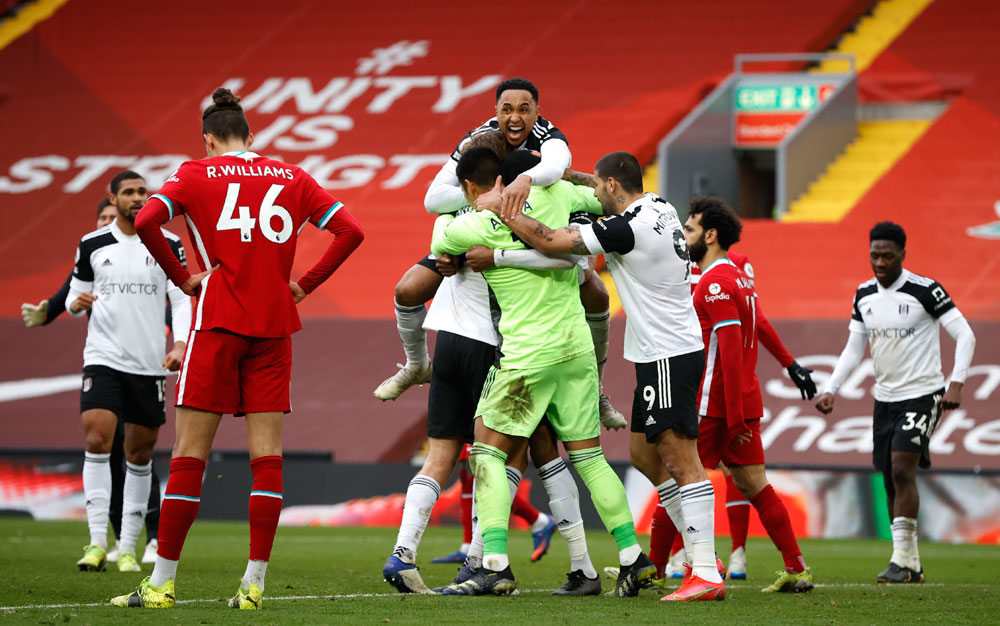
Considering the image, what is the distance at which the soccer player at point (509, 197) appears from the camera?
650cm

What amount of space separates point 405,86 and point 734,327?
52.7 ft

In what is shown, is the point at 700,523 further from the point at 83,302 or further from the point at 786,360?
the point at 83,302

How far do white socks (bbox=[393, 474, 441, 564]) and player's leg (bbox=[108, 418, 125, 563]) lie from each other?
11.2 feet

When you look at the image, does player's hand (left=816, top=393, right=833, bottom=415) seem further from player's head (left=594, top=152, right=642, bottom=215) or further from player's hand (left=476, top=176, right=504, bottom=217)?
player's hand (left=476, top=176, right=504, bottom=217)

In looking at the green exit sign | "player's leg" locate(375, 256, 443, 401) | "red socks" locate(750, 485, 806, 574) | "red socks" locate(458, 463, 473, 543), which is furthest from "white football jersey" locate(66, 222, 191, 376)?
the green exit sign

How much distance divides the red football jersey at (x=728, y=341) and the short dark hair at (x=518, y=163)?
1.33 m

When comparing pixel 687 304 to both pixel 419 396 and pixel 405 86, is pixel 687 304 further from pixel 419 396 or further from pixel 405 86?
pixel 405 86

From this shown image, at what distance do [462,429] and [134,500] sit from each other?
8.95 feet

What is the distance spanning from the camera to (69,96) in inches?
917

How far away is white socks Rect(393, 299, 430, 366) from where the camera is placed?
7301mm

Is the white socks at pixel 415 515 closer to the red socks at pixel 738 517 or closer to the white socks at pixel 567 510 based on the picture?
the white socks at pixel 567 510

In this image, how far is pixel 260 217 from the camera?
5.93 metres

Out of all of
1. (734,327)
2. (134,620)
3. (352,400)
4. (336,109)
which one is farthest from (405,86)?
(134,620)

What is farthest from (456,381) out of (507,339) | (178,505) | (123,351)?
(123,351)
